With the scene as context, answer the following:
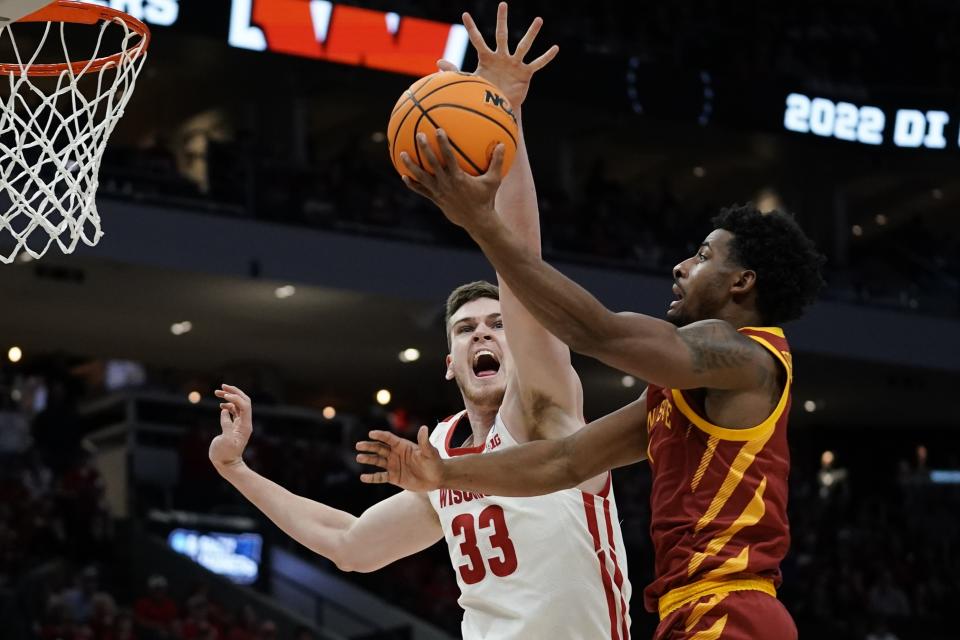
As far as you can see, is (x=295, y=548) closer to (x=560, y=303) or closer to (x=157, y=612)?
(x=157, y=612)

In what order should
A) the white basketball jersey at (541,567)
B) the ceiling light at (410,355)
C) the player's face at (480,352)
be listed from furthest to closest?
the ceiling light at (410,355)
the player's face at (480,352)
the white basketball jersey at (541,567)

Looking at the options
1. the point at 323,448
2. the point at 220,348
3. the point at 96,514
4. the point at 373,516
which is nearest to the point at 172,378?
the point at 220,348

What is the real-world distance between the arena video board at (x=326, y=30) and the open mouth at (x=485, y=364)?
12.2 m

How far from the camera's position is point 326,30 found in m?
17.9

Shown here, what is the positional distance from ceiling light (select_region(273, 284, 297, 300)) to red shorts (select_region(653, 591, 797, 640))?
14699mm

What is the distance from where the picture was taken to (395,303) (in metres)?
19.1

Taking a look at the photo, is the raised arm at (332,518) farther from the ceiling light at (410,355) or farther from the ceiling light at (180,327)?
the ceiling light at (410,355)

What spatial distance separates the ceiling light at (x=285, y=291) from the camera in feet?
60.0

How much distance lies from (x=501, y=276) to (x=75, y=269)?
15030 mm

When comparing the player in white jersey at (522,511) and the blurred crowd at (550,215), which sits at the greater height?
the blurred crowd at (550,215)

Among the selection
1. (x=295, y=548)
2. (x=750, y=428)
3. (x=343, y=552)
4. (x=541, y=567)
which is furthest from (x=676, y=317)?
(x=295, y=548)

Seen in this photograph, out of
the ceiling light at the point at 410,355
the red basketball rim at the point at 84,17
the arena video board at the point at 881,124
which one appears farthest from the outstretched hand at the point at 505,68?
the arena video board at the point at 881,124

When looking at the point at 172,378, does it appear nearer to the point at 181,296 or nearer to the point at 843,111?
the point at 181,296

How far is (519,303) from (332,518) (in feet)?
4.43
